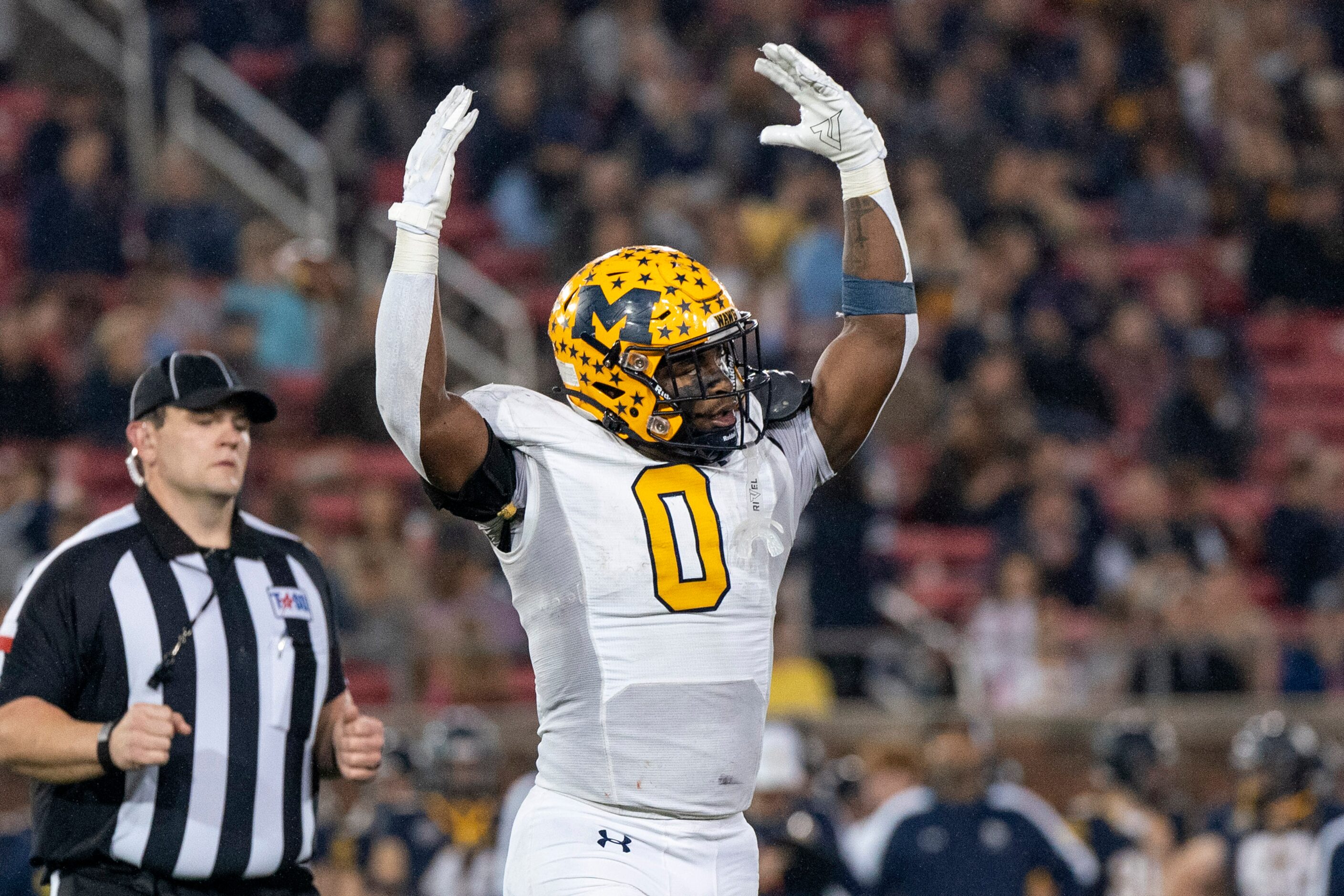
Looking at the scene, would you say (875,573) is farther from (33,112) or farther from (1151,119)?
(33,112)

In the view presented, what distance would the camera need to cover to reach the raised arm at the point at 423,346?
3.72 m

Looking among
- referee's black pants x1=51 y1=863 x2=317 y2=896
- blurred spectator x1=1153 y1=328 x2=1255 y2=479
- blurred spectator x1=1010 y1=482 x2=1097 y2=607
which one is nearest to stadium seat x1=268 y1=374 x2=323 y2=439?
blurred spectator x1=1010 y1=482 x2=1097 y2=607

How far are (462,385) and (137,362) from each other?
2.21 meters

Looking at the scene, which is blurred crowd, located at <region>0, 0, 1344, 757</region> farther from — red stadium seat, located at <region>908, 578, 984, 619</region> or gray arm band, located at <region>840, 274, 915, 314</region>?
gray arm band, located at <region>840, 274, 915, 314</region>

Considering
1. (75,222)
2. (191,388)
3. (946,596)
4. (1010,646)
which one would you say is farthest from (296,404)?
(191,388)

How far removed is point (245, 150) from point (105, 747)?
935cm

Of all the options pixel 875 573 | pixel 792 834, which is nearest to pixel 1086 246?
pixel 875 573

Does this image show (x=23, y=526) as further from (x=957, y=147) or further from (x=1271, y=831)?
(x=957, y=147)

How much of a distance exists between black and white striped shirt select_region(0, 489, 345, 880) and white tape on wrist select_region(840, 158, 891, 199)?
5.49 ft

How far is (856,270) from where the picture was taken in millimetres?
4242

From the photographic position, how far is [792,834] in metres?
7.52

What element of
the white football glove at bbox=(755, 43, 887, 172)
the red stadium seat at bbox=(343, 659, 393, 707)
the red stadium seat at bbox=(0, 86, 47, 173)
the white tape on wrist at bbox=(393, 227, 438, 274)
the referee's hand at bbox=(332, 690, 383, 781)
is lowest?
the red stadium seat at bbox=(343, 659, 393, 707)

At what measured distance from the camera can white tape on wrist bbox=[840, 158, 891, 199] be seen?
4238 mm

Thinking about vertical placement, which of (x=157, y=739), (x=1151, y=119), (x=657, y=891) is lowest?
(x=657, y=891)
